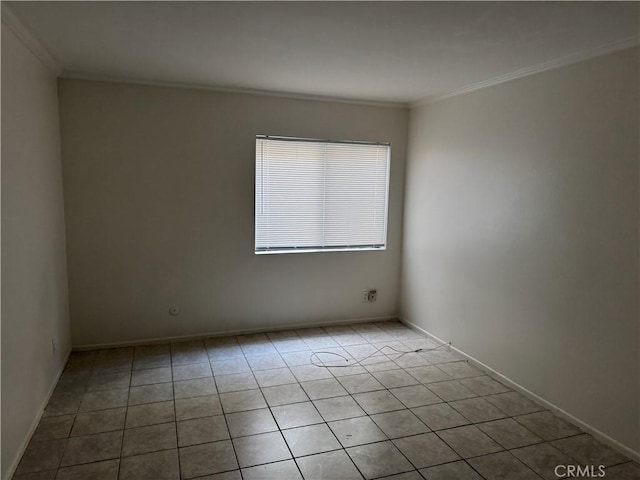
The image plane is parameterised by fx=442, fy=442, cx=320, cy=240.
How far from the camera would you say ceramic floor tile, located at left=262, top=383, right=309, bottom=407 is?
10.0 feet

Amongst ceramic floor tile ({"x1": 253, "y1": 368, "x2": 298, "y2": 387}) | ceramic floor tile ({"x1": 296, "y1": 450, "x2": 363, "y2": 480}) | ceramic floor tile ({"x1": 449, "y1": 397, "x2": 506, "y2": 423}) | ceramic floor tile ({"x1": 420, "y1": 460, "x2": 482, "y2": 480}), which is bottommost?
ceramic floor tile ({"x1": 420, "y1": 460, "x2": 482, "y2": 480})

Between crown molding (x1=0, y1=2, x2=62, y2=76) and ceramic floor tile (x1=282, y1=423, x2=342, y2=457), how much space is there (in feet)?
8.88

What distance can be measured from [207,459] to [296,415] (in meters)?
0.66

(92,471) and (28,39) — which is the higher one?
(28,39)

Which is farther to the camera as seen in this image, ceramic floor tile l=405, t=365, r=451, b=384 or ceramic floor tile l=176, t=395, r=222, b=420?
ceramic floor tile l=405, t=365, r=451, b=384

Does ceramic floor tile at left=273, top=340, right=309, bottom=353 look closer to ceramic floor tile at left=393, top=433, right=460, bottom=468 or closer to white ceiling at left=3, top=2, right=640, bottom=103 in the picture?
ceramic floor tile at left=393, top=433, right=460, bottom=468

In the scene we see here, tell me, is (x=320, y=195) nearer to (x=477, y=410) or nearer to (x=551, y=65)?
(x=551, y=65)

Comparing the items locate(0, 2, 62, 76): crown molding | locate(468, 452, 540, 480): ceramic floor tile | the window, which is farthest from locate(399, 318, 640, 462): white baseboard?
locate(0, 2, 62, 76): crown molding

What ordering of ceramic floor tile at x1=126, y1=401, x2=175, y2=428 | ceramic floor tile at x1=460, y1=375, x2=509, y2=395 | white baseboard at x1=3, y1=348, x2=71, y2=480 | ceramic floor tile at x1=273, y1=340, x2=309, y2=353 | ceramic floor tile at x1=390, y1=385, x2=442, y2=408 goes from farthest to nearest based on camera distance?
1. ceramic floor tile at x1=273, y1=340, x2=309, y2=353
2. ceramic floor tile at x1=460, y1=375, x2=509, y2=395
3. ceramic floor tile at x1=390, y1=385, x2=442, y2=408
4. ceramic floor tile at x1=126, y1=401, x2=175, y2=428
5. white baseboard at x1=3, y1=348, x2=71, y2=480

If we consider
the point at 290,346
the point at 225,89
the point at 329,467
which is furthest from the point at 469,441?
the point at 225,89

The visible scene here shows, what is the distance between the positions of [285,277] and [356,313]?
3.04 ft

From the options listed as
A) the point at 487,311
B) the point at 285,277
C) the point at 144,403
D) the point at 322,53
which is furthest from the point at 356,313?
the point at 322,53

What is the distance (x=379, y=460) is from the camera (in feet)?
7.99

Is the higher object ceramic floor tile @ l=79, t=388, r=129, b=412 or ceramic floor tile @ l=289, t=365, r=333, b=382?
ceramic floor tile @ l=289, t=365, r=333, b=382
